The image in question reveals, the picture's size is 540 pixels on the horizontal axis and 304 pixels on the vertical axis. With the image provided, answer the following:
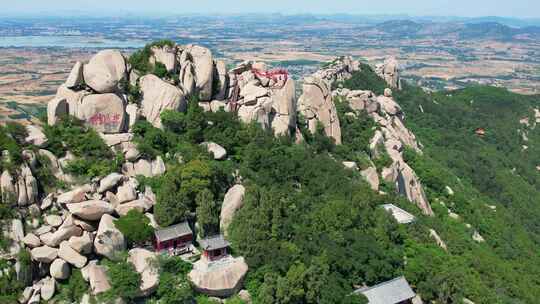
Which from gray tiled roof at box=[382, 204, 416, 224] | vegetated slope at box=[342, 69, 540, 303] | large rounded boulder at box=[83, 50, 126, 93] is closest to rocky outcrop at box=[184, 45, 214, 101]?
large rounded boulder at box=[83, 50, 126, 93]

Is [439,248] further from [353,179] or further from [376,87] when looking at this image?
[376,87]

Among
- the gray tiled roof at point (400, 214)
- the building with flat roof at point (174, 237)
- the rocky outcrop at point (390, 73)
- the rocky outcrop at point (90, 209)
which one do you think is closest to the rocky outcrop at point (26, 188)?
the rocky outcrop at point (90, 209)

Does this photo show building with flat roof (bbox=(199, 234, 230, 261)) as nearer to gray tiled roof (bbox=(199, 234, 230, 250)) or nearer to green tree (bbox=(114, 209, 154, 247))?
gray tiled roof (bbox=(199, 234, 230, 250))

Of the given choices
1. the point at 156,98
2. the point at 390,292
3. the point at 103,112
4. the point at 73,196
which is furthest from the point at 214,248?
the point at 156,98

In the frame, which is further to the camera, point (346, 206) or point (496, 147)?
point (496, 147)

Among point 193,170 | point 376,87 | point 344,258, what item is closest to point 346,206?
Result: point 344,258

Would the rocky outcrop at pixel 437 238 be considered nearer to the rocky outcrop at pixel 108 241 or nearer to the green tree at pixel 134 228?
the green tree at pixel 134 228
